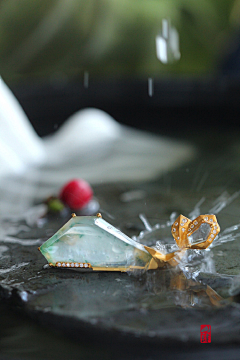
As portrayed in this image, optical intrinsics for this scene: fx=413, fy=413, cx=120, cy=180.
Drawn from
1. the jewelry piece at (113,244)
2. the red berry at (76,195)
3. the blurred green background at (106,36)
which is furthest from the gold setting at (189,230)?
the blurred green background at (106,36)

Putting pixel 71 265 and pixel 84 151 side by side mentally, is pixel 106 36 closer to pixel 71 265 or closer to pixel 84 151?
pixel 84 151

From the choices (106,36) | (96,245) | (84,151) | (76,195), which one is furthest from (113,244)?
(106,36)

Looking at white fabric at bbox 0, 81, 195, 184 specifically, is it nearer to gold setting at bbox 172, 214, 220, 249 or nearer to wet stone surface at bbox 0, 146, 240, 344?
wet stone surface at bbox 0, 146, 240, 344

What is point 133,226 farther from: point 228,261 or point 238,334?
point 238,334

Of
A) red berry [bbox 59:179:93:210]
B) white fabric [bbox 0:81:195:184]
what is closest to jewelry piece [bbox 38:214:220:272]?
red berry [bbox 59:179:93:210]

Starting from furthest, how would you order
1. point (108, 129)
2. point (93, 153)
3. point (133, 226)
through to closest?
point (108, 129) < point (93, 153) < point (133, 226)

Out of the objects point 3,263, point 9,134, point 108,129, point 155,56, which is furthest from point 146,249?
point 155,56

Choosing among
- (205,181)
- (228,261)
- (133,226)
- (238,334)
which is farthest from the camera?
(205,181)
